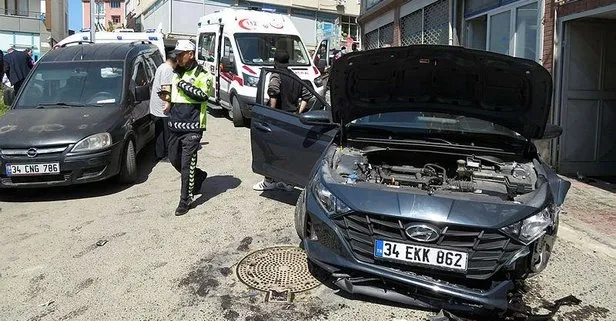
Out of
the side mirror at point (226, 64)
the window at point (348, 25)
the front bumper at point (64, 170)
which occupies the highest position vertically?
the window at point (348, 25)

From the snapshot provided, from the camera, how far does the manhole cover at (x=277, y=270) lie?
3836mm

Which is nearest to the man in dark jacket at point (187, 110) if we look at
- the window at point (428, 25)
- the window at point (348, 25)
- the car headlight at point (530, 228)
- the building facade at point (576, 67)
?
the car headlight at point (530, 228)

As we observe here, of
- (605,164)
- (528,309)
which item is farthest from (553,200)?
(605,164)

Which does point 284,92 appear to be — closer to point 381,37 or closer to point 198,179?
point 198,179

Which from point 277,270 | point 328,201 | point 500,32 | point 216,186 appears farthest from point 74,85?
point 500,32

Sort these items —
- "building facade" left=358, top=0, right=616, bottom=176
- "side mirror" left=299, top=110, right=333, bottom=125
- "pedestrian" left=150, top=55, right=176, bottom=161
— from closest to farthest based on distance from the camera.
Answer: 1. "side mirror" left=299, top=110, right=333, bottom=125
2. "building facade" left=358, top=0, right=616, bottom=176
3. "pedestrian" left=150, top=55, right=176, bottom=161

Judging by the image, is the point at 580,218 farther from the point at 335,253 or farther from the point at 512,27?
the point at 512,27

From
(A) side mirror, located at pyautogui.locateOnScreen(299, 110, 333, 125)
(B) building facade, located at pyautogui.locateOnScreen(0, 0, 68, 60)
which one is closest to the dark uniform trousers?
(A) side mirror, located at pyautogui.locateOnScreen(299, 110, 333, 125)

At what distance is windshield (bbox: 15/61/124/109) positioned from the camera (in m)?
6.98

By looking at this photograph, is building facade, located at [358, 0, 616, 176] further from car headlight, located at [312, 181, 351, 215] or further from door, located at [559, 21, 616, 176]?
car headlight, located at [312, 181, 351, 215]

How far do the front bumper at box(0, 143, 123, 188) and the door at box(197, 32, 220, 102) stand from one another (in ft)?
20.8

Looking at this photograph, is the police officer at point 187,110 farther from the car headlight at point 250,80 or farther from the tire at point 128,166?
the car headlight at point 250,80

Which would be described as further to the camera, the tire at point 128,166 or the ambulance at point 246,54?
the ambulance at point 246,54

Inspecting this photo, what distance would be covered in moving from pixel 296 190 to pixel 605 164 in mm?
4765
